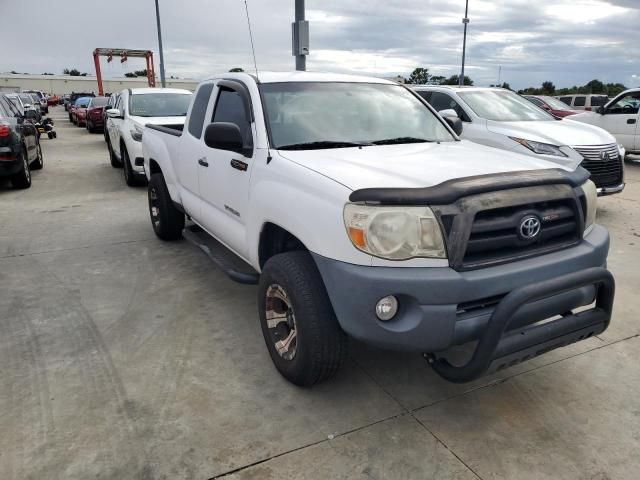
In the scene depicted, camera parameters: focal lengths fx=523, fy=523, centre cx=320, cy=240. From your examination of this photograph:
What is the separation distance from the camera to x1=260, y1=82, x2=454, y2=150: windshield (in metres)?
3.53

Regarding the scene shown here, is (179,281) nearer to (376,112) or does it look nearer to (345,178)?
(376,112)

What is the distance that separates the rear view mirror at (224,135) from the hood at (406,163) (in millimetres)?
327

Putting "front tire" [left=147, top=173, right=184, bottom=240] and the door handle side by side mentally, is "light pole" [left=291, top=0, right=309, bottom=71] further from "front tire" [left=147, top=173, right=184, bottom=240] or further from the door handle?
the door handle

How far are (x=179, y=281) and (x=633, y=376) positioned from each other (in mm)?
3696

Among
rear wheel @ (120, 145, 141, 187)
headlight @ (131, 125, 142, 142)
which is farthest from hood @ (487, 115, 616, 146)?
rear wheel @ (120, 145, 141, 187)

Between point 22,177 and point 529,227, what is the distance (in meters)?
9.42

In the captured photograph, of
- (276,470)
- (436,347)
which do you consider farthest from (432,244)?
(276,470)

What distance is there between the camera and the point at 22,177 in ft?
31.0

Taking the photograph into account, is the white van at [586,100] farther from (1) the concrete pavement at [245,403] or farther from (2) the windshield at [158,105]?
(1) the concrete pavement at [245,403]

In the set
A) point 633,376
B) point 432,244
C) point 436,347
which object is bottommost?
point 633,376

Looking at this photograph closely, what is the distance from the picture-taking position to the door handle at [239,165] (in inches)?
140

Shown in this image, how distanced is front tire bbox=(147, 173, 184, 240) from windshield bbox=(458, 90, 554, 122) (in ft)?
16.0

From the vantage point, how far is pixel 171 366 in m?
3.40

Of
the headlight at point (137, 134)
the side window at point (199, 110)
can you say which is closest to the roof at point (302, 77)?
the side window at point (199, 110)
